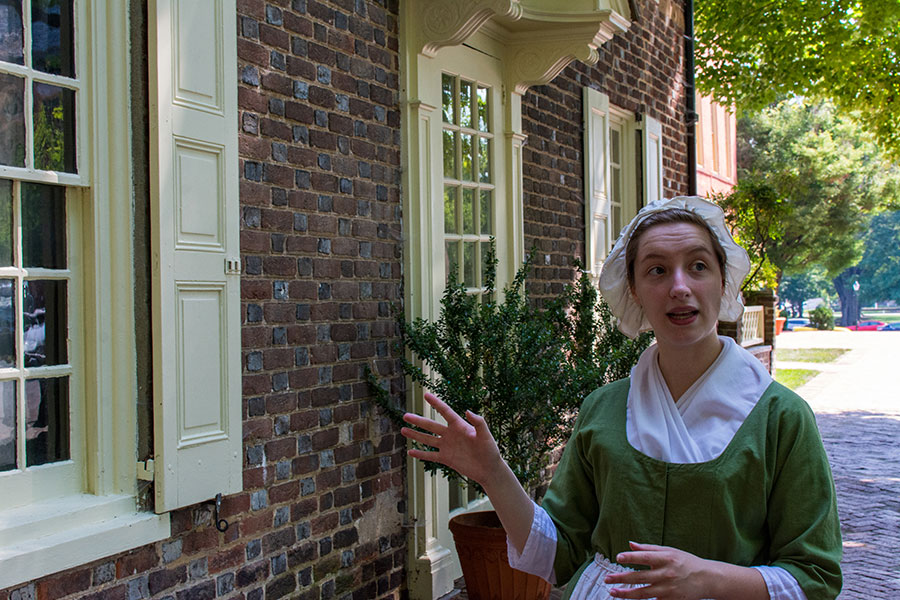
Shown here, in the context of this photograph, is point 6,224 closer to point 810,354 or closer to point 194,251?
point 194,251

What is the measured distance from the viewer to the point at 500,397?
458cm

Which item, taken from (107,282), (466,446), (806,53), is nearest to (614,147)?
(806,53)

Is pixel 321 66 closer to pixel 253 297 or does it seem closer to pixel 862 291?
pixel 253 297

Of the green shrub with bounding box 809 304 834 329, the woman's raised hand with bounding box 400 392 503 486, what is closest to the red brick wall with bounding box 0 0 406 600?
the woman's raised hand with bounding box 400 392 503 486

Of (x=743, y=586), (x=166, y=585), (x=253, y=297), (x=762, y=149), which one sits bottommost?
(x=166, y=585)

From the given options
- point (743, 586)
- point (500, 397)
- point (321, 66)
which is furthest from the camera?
point (500, 397)

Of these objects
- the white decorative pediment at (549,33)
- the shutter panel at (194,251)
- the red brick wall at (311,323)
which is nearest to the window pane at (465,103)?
the white decorative pediment at (549,33)

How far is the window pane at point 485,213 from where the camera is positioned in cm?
581

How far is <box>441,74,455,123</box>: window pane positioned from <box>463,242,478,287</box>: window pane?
2.53 ft

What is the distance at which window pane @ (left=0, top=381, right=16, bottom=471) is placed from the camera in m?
2.89

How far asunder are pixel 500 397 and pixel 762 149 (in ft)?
109

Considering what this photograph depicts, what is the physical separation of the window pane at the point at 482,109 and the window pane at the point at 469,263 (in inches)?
A: 30.1

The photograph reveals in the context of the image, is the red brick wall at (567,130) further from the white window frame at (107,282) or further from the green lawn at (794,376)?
the green lawn at (794,376)

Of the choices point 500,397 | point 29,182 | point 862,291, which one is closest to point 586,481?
point 29,182
